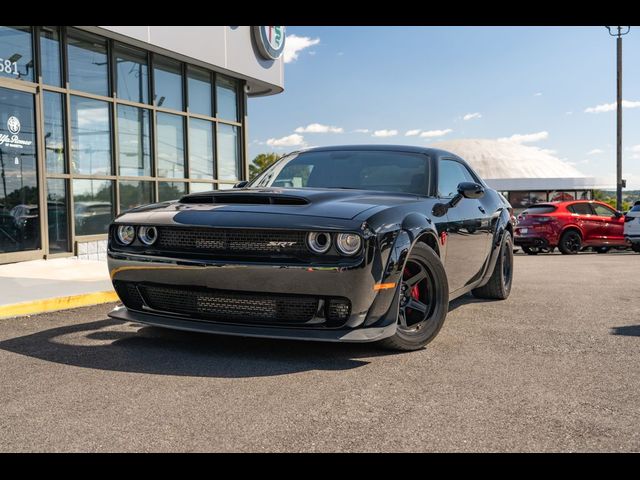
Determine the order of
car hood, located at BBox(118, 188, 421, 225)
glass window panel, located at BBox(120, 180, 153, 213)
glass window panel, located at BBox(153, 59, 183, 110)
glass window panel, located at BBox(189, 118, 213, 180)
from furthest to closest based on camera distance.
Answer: glass window panel, located at BBox(189, 118, 213, 180), glass window panel, located at BBox(153, 59, 183, 110), glass window panel, located at BBox(120, 180, 153, 213), car hood, located at BBox(118, 188, 421, 225)

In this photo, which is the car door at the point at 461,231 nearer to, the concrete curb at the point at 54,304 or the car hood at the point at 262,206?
the car hood at the point at 262,206

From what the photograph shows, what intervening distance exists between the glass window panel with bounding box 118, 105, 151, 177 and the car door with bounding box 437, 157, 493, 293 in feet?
25.8

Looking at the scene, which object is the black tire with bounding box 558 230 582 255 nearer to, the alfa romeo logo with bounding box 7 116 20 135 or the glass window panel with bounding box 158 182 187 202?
the glass window panel with bounding box 158 182 187 202

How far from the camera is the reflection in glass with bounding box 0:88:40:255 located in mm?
9555

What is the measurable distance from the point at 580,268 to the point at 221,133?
8.52m

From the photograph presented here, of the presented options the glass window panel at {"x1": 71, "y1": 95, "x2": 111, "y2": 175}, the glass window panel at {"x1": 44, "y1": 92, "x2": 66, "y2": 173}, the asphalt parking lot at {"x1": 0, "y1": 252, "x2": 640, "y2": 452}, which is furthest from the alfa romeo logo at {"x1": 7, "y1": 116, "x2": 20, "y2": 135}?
the asphalt parking lot at {"x1": 0, "y1": 252, "x2": 640, "y2": 452}

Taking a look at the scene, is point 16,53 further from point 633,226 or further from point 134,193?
point 633,226

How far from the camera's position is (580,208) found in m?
16.2

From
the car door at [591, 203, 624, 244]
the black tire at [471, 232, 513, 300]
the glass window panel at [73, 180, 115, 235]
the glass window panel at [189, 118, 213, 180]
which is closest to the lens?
the black tire at [471, 232, 513, 300]

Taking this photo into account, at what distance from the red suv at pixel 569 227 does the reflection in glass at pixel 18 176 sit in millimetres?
10864

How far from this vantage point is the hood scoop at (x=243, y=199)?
4016 millimetres

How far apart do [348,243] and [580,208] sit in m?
14.1
